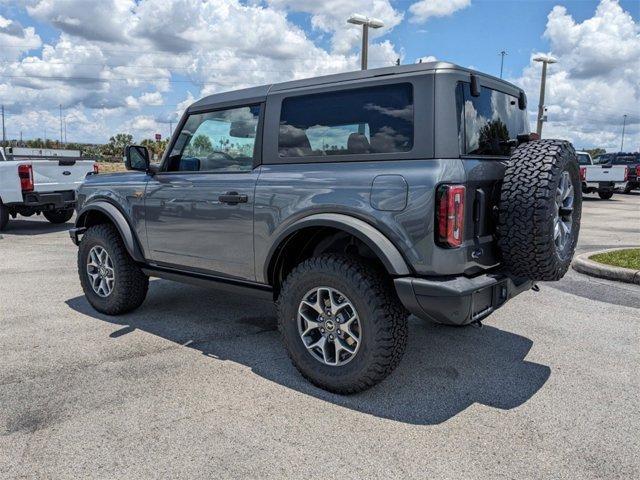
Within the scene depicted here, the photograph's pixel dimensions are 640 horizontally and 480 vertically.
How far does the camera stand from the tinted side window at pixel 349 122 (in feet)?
10.3

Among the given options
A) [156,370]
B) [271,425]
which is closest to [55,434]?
[156,370]

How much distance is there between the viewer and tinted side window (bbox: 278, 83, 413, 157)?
3.15m

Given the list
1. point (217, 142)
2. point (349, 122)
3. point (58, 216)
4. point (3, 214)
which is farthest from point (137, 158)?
point (58, 216)

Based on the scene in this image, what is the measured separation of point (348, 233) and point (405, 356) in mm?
1225

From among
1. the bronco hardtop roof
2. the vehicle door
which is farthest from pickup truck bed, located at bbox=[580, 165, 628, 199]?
the vehicle door

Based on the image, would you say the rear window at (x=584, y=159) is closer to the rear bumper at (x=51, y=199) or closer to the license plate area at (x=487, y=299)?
the rear bumper at (x=51, y=199)

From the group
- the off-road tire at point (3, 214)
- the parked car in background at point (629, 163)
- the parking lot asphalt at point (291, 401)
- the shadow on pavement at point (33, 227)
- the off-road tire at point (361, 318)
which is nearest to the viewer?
the parking lot asphalt at point (291, 401)

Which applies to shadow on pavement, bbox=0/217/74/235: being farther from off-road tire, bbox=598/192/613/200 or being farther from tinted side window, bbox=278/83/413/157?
off-road tire, bbox=598/192/613/200

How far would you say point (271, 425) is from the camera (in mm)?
2953

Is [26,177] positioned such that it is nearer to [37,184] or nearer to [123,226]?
[37,184]

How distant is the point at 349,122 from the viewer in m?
3.37

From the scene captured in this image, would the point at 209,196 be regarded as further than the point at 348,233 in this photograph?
Yes

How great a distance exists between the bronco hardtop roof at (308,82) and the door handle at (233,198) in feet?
2.39

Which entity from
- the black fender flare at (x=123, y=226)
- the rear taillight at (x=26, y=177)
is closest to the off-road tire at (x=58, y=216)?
the rear taillight at (x=26, y=177)
